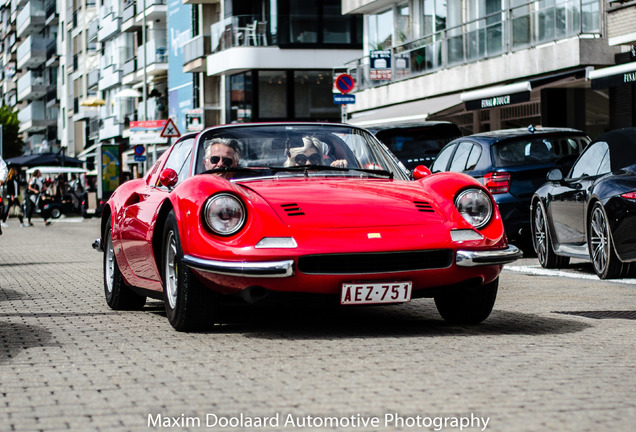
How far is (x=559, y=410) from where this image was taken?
5121 millimetres

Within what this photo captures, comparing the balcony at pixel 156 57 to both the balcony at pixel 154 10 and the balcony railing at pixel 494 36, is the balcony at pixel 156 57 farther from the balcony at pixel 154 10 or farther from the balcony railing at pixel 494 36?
the balcony railing at pixel 494 36

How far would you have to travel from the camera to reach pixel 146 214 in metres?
8.77

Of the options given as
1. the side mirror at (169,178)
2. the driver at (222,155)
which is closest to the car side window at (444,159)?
the driver at (222,155)

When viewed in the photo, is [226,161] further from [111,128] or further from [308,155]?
[111,128]

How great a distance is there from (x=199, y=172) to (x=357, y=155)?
3.69ft

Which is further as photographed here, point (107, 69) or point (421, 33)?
point (107, 69)

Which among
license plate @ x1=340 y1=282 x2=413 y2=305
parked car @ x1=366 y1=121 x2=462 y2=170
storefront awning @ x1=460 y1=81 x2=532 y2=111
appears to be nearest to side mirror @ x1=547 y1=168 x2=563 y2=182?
license plate @ x1=340 y1=282 x2=413 y2=305

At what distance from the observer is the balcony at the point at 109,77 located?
77.8 metres

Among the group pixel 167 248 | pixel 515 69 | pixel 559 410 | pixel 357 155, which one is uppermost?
pixel 515 69

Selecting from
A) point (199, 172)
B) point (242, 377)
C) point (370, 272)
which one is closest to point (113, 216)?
point (199, 172)

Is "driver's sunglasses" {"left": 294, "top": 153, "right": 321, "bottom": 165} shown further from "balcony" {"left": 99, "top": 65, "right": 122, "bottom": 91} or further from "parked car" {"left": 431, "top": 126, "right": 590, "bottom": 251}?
"balcony" {"left": 99, "top": 65, "right": 122, "bottom": 91}

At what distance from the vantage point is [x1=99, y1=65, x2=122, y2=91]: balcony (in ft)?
255

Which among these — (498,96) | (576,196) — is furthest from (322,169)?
(498,96)

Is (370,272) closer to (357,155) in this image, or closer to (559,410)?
(357,155)
